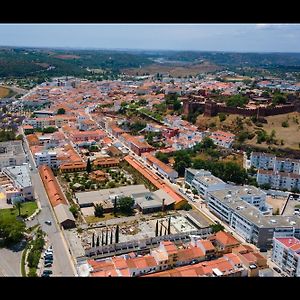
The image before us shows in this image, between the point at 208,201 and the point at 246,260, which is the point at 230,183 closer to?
the point at 208,201

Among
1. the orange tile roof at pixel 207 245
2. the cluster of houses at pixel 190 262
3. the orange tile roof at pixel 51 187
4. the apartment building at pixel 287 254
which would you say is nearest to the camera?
the cluster of houses at pixel 190 262

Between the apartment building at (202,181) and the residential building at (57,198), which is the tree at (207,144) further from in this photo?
the residential building at (57,198)

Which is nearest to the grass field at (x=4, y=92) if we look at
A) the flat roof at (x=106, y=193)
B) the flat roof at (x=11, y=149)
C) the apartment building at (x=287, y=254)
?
the flat roof at (x=11, y=149)

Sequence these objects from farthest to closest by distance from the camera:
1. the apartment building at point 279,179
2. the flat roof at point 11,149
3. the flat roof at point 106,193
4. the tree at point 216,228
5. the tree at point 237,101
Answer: the tree at point 237,101, the flat roof at point 11,149, the apartment building at point 279,179, the flat roof at point 106,193, the tree at point 216,228

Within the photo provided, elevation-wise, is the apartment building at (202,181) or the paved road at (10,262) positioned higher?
the apartment building at (202,181)

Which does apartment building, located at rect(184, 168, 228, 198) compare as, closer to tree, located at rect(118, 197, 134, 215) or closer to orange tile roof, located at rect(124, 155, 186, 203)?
orange tile roof, located at rect(124, 155, 186, 203)
